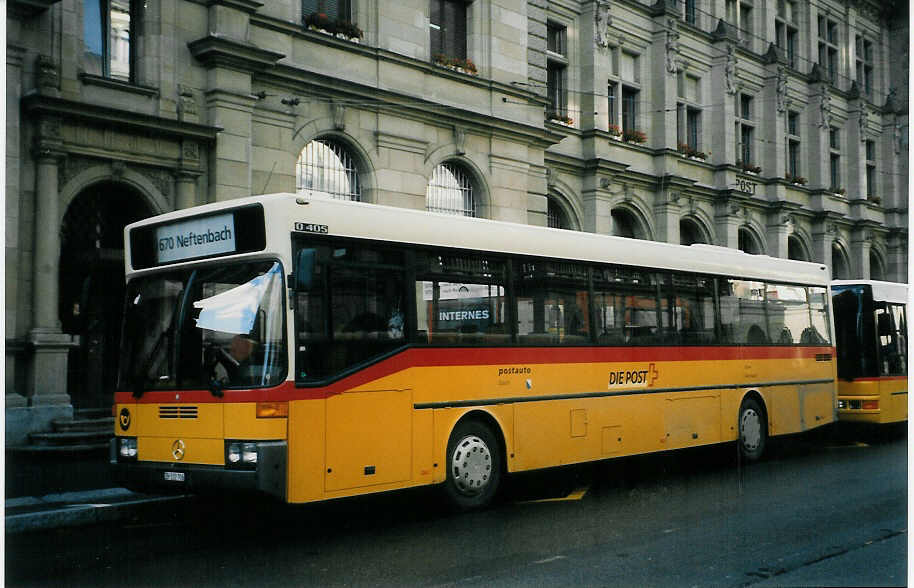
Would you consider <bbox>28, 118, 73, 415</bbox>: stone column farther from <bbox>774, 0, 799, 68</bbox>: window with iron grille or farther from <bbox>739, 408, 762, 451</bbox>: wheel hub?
<bbox>774, 0, 799, 68</bbox>: window with iron grille

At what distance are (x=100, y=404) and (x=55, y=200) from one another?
3092mm

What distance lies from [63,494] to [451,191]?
1210 centimetres

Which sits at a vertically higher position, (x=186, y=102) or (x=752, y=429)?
(x=186, y=102)

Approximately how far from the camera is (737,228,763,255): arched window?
31.0m

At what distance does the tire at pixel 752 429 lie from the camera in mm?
14000

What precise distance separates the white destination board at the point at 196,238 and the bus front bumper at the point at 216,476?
1881 millimetres

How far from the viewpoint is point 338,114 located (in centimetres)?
1811

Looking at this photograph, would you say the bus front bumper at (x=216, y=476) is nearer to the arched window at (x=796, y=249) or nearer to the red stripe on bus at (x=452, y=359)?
the red stripe on bus at (x=452, y=359)

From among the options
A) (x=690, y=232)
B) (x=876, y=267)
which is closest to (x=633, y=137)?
(x=690, y=232)

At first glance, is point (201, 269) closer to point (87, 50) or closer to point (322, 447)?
point (322, 447)

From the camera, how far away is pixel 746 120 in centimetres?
3075

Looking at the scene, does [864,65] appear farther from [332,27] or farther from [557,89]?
[332,27]

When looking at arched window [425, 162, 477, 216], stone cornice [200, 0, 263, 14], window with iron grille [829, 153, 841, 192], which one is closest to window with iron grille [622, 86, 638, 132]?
arched window [425, 162, 477, 216]

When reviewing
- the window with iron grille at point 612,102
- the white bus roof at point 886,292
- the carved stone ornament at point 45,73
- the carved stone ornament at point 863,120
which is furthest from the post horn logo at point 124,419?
the carved stone ornament at point 863,120
